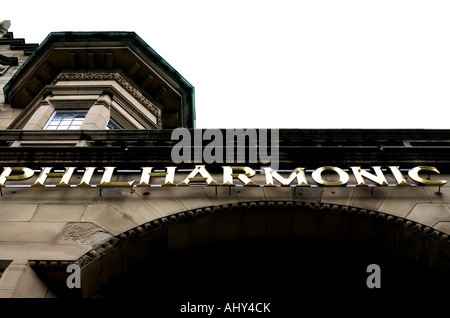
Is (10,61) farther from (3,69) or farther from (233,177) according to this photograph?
(233,177)

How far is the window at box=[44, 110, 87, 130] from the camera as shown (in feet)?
55.5

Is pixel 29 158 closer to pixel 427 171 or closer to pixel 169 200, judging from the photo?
pixel 169 200

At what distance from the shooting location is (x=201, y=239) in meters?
10.6

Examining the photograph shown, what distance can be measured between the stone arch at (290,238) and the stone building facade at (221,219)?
0.02 metres

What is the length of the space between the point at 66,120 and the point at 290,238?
963 centimetres

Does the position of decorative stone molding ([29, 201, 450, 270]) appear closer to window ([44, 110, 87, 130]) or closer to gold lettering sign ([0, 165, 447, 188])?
gold lettering sign ([0, 165, 447, 188])

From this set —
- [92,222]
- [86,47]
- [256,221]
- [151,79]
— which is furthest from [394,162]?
[86,47]

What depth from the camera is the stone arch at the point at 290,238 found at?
9930 millimetres

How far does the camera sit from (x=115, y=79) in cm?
2002

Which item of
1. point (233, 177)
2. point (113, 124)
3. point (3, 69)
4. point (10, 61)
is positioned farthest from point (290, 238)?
point (10, 61)

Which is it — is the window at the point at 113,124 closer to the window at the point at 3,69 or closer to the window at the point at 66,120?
the window at the point at 66,120

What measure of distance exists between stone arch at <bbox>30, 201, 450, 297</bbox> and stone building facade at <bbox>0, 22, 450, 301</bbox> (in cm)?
2

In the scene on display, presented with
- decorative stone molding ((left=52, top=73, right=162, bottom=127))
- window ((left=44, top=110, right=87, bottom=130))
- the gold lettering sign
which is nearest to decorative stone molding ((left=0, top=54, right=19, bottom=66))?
decorative stone molding ((left=52, top=73, right=162, bottom=127))

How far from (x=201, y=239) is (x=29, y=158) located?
4.71 meters
